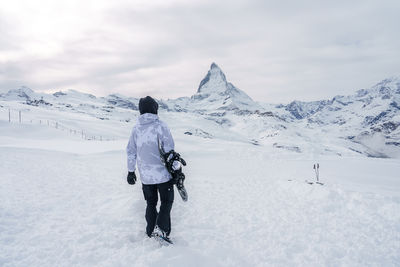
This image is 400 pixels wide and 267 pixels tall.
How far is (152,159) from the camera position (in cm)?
515

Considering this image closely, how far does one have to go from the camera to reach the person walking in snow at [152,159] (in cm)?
513

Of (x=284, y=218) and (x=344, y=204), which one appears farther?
(x=344, y=204)

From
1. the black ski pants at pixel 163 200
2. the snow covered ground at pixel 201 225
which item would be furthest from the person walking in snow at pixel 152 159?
the snow covered ground at pixel 201 225

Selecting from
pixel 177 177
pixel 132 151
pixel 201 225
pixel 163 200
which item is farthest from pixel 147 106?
pixel 201 225

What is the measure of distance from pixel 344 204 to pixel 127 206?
6.28 m

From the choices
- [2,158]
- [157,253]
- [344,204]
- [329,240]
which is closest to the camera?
[157,253]

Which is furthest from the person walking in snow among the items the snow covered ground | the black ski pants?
the snow covered ground

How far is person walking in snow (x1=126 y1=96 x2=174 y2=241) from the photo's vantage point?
202 inches

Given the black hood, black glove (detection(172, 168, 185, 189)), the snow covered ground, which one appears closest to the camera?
the snow covered ground

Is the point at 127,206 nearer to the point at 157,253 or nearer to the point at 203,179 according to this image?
the point at 157,253

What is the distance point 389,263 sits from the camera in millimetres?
4934

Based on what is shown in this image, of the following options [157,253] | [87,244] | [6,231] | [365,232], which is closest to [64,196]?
[6,231]

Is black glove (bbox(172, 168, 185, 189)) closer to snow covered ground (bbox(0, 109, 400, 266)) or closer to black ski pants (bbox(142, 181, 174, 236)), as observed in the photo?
black ski pants (bbox(142, 181, 174, 236))

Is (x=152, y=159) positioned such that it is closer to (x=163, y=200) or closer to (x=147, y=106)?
(x=163, y=200)
